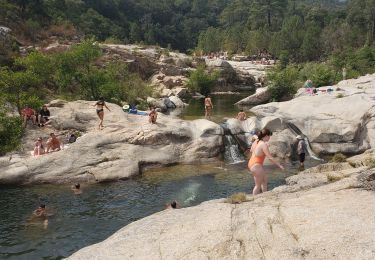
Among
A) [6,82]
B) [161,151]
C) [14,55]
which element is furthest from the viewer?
[14,55]

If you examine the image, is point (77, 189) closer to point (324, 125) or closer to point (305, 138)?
point (305, 138)

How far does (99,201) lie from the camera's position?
855 inches

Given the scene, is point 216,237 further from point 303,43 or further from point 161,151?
point 303,43

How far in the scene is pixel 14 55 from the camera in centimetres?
4738

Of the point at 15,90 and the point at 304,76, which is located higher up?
the point at 15,90

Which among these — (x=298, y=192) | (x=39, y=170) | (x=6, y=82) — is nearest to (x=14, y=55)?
(x=6, y=82)

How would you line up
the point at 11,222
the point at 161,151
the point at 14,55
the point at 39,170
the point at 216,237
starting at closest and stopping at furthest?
1. the point at 216,237
2. the point at 11,222
3. the point at 39,170
4. the point at 161,151
5. the point at 14,55

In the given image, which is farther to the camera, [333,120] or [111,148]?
[333,120]

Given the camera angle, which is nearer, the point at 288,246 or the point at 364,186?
the point at 288,246

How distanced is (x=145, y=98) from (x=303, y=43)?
6365 centimetres

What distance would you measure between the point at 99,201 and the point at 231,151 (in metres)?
11.5

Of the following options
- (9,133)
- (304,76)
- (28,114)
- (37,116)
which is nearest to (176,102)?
(304,76)

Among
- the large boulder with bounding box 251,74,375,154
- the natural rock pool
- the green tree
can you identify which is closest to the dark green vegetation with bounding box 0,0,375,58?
the green tree

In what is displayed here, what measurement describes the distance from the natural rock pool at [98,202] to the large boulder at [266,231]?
583cm
